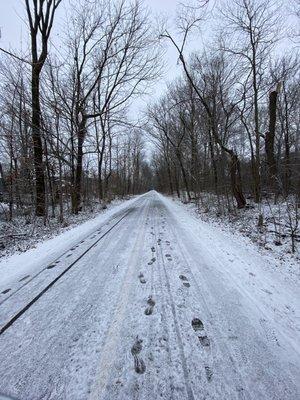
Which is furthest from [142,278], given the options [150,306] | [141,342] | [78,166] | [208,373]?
[78,166]

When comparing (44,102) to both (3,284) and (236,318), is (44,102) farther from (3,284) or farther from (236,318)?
(236,318)

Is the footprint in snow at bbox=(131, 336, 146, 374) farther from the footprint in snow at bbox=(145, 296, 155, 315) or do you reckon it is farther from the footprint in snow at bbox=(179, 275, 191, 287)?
the footprint in snow at bbox=(179, 275, 191, 287)

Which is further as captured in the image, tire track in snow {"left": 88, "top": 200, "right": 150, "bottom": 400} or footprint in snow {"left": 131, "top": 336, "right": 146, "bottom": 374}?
footprint in snow {"left": 131, "top": 336, "right": 146, "bottom": 374}

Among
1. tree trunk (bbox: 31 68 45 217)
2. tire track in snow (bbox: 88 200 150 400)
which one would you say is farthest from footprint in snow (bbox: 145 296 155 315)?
tree trunk (bbox: 31 68 45 217)

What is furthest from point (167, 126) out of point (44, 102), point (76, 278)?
point (76, 278)

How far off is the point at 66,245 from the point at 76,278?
119 inches

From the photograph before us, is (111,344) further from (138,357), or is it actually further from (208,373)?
(208,373)

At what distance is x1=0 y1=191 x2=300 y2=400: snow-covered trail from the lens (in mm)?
2291

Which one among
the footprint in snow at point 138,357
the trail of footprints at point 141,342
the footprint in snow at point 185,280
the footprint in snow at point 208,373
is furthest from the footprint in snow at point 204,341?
the footprint in snow at point 185,280

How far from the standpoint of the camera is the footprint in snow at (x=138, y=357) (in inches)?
96.5

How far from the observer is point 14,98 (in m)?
14.8

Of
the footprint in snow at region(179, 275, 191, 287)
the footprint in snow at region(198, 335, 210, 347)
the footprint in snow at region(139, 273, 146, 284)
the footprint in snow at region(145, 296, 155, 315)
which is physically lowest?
the footprint in snow at region(198, 335, 210, 347)

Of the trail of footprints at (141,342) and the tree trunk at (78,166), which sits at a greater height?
the tree trunk at (78,166)

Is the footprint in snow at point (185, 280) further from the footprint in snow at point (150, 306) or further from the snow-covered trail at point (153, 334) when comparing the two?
the footprint in snow at point (150, 306)
